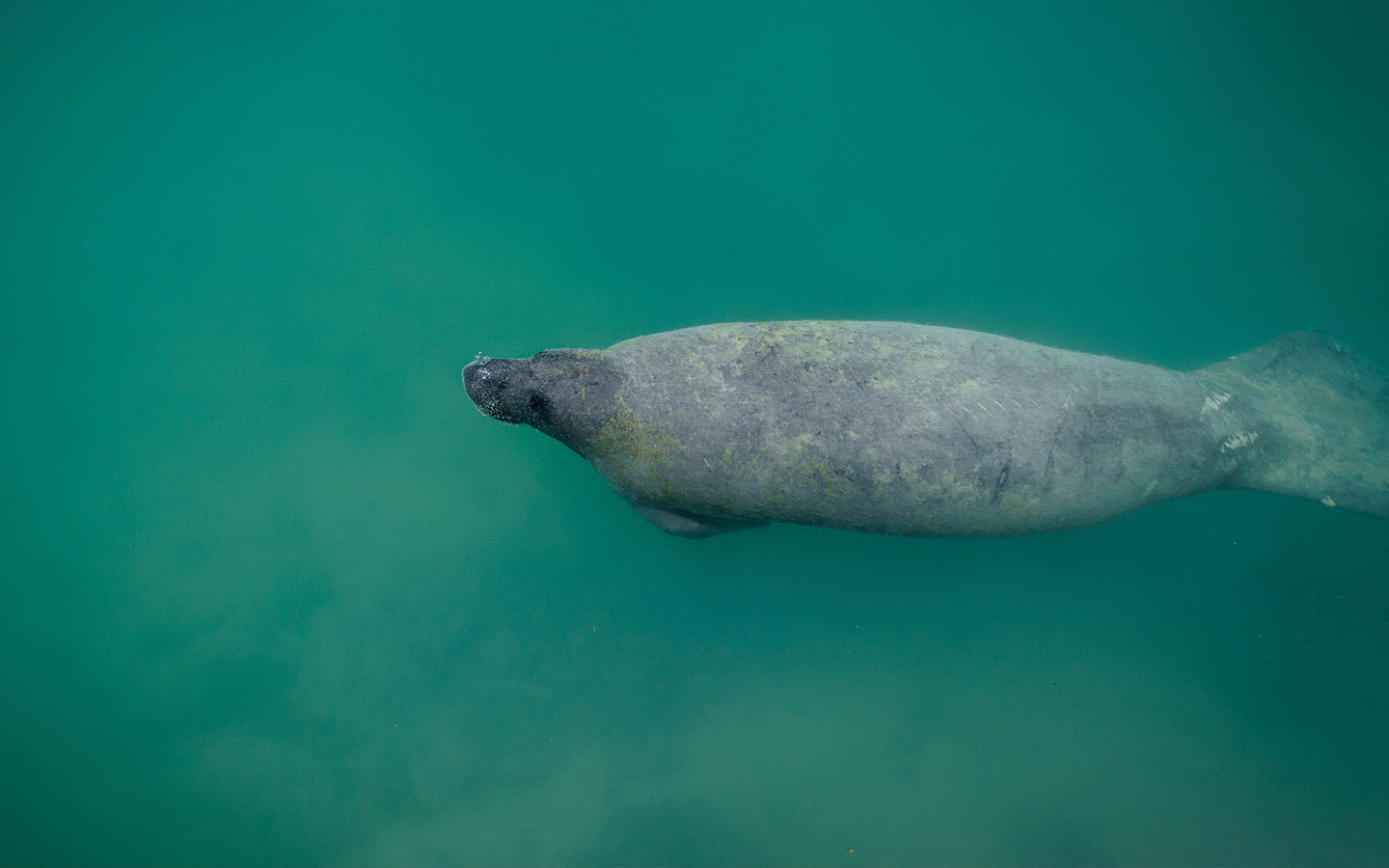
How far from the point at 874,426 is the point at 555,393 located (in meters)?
1.32

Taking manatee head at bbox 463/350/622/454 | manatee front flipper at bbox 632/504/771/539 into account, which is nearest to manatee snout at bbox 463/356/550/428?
manatee head at bbox 463/350/622/454

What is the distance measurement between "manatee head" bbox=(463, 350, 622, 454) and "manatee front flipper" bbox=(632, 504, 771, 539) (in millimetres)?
472

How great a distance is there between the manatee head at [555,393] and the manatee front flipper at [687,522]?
472 millimetres

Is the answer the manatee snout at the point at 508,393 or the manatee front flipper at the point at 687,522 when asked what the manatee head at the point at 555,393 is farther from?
the manatee front flipper at the point at 687,522

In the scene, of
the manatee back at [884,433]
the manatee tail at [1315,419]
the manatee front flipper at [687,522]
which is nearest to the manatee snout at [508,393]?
the manatee back at [884,433]

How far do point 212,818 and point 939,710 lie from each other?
177 inches

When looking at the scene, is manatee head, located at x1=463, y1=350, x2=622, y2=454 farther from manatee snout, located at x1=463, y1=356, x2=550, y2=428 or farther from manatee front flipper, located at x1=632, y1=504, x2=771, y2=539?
manatee front flipper, located at x1=632, y1=504, x2=771, y2=539

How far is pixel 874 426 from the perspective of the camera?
8.00 feet

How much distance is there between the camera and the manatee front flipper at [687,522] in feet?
9.44

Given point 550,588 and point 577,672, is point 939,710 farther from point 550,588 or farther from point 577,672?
point 550,588

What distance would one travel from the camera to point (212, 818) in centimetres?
379

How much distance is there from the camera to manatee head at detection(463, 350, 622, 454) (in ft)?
8.43

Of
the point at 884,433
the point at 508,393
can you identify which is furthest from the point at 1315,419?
the point at 508,393

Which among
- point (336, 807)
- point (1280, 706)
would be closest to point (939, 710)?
point (1280, 706)
